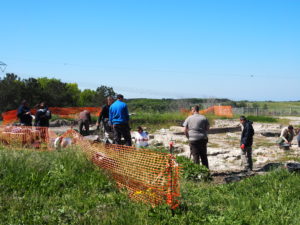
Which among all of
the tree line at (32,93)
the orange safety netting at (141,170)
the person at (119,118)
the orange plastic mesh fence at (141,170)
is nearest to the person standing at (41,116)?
the person at (119,118)

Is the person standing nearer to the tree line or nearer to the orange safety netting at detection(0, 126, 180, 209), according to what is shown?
the orange safety netting at detection(0, 126, 180, 209)

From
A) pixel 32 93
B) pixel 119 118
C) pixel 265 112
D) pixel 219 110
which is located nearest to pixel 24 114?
pixel 119 118

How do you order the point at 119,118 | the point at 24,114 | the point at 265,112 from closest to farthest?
1. the point at 119,118
2. the point at 24,114
3. the point at 265,112

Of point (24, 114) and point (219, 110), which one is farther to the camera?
point (219, 110)

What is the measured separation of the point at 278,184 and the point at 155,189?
2428mm

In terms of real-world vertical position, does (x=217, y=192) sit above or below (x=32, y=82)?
below

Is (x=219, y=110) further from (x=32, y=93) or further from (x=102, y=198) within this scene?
(x=102, y=198)

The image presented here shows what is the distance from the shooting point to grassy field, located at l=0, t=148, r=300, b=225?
4.58 m

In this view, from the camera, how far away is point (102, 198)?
542 cm

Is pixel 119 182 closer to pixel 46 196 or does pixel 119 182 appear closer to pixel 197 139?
pixel 46 196

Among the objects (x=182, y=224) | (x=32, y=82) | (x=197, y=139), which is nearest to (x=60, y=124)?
(x=32, y=82)

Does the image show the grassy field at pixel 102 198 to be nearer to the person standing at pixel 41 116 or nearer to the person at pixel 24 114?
the person standing at pixel 41 116

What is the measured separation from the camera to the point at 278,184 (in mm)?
6191

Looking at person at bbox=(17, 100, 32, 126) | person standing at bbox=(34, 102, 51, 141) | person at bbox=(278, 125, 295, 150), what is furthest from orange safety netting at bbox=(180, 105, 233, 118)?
person standing at bbox=(34, 102, 51, 141)
